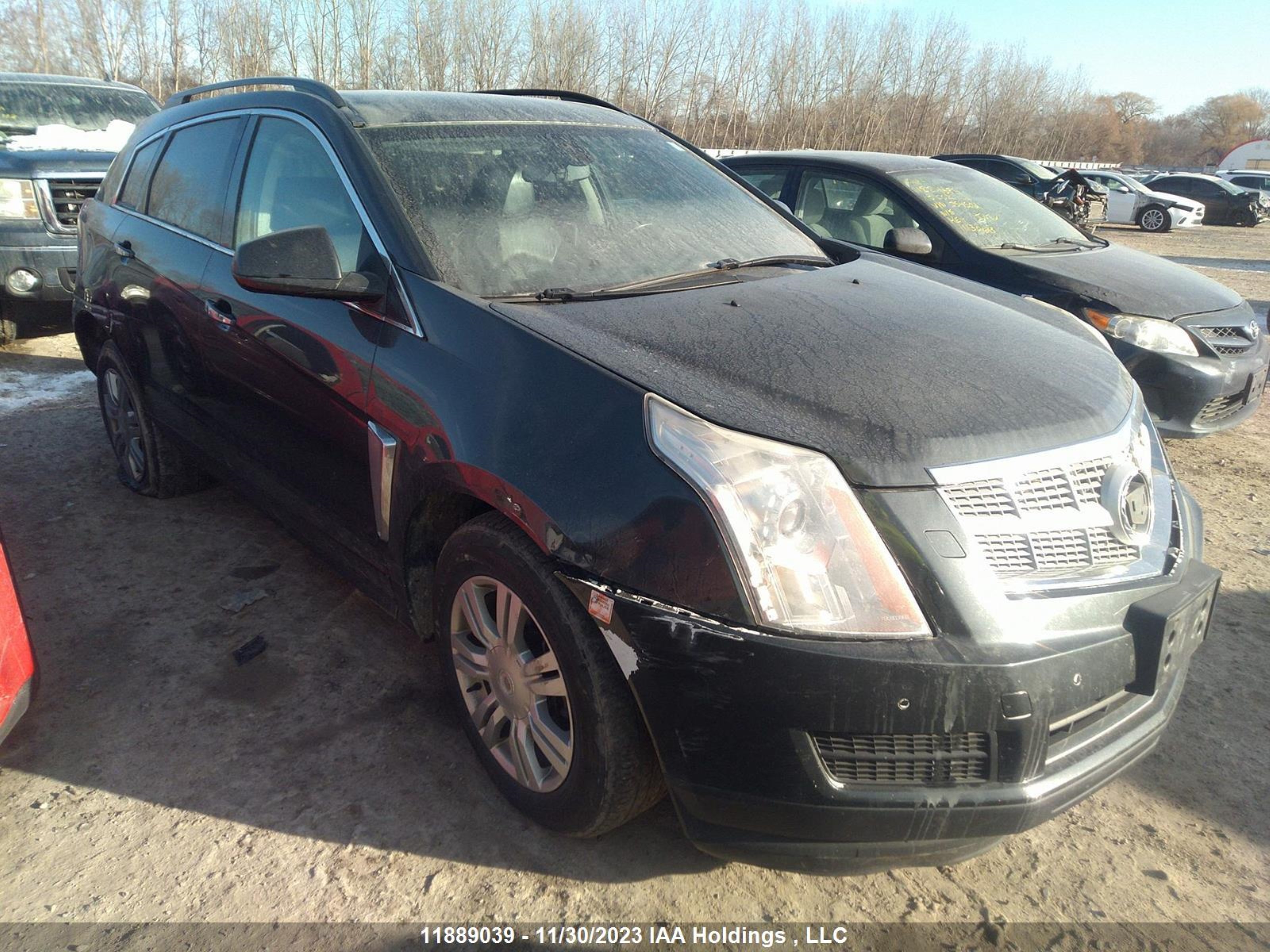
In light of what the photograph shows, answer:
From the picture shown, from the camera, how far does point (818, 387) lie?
2047mm

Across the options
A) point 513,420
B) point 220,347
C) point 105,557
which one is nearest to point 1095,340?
point 513,420

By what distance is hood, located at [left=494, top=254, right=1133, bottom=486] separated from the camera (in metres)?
1.90

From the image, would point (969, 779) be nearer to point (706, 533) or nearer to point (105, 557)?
point (706, 533)

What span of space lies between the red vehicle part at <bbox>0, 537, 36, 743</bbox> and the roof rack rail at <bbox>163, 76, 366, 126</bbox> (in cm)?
163

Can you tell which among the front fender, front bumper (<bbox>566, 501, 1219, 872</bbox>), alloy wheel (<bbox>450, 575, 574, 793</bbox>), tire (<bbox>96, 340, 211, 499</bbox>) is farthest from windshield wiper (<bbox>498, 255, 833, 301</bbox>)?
tire (<bbox>96, 340, 211, 499</bbox>)

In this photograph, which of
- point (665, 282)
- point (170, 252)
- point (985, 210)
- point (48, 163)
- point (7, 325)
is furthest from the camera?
point (7, 325)

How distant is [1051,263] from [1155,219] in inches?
867

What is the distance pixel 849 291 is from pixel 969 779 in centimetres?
150

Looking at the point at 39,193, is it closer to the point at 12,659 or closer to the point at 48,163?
the point at 48,163

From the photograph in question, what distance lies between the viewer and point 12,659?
2.39 m

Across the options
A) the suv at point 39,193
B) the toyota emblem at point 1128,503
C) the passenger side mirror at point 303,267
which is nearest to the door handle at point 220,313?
the passenger side mirror at point 303,267

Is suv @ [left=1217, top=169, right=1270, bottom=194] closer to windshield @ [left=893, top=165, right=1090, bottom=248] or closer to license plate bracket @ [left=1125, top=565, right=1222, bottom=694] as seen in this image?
windshield @ [left=893, top=165, right=1090, bottom=248]

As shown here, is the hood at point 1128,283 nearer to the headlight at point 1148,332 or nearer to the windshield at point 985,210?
the headlight at point 1148,332

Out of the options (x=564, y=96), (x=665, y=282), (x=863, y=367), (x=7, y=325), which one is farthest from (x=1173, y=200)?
(x=863, y=367)
